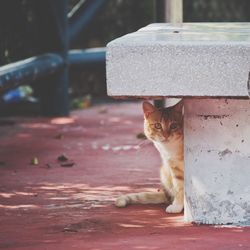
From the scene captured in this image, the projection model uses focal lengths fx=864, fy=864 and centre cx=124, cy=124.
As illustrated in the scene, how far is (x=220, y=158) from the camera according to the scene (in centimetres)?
421

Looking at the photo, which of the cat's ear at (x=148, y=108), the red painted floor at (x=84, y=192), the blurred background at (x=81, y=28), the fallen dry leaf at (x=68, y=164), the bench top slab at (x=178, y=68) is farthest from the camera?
the blurred background at (x=81, y=28)

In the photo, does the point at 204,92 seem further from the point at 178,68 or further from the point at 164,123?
the point at 164,123

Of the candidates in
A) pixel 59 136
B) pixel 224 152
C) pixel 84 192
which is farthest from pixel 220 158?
pixel 59 136

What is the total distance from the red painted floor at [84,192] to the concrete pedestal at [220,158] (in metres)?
0.11

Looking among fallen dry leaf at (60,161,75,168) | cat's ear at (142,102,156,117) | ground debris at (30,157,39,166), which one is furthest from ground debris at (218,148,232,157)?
ground debris at (30,157,39,166)

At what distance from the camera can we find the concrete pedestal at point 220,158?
4.20 m

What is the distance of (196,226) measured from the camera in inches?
168

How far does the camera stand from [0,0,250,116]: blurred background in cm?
831

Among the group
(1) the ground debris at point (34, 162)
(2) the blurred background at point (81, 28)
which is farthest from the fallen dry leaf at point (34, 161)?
(2) the blurred background at point (81, 28)

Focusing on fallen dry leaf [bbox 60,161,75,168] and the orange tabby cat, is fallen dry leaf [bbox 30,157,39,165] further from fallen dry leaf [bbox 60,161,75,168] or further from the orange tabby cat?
the orange tabby cat

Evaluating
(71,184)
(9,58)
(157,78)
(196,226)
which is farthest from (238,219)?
(9,58)

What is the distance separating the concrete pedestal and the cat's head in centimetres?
44

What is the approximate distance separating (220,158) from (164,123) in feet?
2.07

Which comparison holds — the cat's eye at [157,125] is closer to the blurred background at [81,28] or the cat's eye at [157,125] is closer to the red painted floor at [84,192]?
the red painted floor at [84,192]
